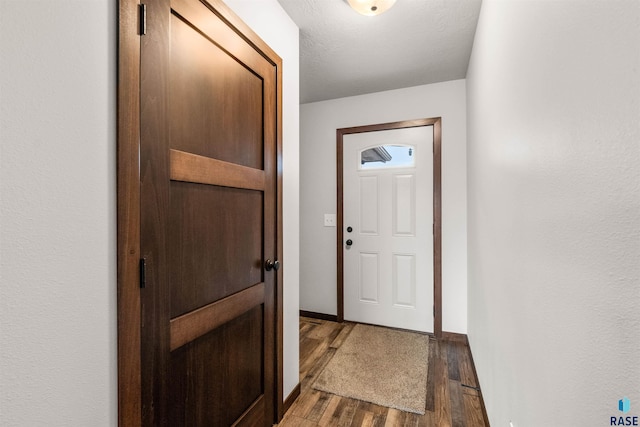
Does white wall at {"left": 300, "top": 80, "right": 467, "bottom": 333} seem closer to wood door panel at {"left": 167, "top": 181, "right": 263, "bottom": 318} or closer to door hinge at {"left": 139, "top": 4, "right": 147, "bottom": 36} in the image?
wood door panel at {"left": 167, "top": 181, "right": 263, "bottom": 318}

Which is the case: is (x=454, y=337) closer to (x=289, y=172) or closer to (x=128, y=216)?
(x=289, y=172)

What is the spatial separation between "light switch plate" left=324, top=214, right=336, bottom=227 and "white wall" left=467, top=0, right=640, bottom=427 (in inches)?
78.6

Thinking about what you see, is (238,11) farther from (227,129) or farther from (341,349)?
(341,349)

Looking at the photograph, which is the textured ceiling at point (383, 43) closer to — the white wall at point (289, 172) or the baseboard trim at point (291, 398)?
the white wall at point (289, 172)

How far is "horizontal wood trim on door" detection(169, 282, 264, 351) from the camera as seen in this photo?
1.06 metres

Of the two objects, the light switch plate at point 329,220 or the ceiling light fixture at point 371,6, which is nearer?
the ceiling light fixture at point 371,6

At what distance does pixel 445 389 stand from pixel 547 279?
5.23 ft

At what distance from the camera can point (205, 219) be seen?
1195 mm

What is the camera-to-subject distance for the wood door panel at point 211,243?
42.1 inches

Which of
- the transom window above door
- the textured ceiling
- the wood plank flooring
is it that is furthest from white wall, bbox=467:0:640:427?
the transom window above door

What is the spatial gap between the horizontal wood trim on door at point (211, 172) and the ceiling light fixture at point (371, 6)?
1.08 m

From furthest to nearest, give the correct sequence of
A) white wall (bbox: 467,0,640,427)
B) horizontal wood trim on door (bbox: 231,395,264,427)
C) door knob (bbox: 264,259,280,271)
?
door knob (bbox: 264,259,280,271) → horizontal wood trim on door (bbox: 231,395,264,427) → white wall (bbox: 467,0,640,427)
